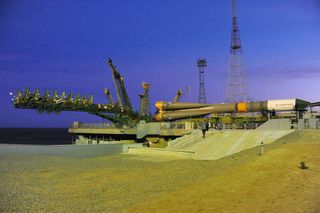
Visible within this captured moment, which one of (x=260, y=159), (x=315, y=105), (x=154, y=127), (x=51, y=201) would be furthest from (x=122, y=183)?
(x=315, y=105)

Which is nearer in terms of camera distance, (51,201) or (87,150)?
(51,201)

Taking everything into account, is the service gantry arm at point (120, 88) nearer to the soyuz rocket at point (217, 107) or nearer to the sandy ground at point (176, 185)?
the soyuz rocket at point (217, 107)

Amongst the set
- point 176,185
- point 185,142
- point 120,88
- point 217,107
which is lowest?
point 176,185

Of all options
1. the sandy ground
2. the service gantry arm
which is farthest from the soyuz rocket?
the sandy ground

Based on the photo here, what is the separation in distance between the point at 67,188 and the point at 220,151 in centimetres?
1403

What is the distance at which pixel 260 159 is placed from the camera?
22.5 meters

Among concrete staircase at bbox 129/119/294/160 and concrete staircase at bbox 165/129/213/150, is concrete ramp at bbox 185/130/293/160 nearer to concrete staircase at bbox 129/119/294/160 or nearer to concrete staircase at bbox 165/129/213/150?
concrete staircase at bbox 129/119/294/160

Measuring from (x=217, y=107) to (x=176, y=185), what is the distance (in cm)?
3507

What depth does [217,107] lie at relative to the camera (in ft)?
174

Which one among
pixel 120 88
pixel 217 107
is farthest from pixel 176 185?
pixel 120 88

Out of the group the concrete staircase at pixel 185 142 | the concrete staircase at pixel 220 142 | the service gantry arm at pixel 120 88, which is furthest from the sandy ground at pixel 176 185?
the service gantry arm at pixel 120 88

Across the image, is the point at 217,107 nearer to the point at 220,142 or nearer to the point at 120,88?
the point at 120,88

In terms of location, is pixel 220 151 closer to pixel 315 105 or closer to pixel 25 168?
pixel 25 168

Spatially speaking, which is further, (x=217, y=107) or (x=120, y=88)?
(x=120, y=88)
